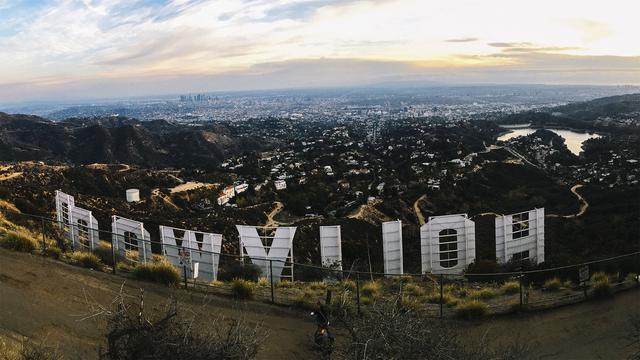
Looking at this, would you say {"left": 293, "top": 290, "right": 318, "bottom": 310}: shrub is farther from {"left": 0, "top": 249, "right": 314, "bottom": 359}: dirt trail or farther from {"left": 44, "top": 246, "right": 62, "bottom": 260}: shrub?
{"left": 44, "top": 246, "right": 62, "bottom": 260}: shrub

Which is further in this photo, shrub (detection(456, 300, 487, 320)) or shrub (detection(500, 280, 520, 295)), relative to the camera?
shrub (detection(500, 280, 520, 295))

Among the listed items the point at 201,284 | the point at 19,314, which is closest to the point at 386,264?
the point at 201,284

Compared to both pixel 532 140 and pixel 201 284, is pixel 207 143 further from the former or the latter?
pixel 201 284

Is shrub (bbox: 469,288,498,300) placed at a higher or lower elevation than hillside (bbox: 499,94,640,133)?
higher

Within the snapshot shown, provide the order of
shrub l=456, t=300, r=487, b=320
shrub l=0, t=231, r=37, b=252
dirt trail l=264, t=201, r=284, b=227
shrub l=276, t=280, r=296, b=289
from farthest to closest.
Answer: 1. dirt trail l=264, t=201, r=284, b=227
2. shrub l=276, t=280, r=296, b=289
3. shrub l=0, t=231, r=37, b=252
4. shrub l=456, t=300, r=487, b=320

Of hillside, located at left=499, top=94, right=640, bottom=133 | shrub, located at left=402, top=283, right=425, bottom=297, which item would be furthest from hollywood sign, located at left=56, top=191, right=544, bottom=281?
hillside, located at left=499, top=94, right=640, bottom=133

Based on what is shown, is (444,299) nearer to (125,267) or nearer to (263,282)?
(263,282)

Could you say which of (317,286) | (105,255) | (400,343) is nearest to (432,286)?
(317,286)

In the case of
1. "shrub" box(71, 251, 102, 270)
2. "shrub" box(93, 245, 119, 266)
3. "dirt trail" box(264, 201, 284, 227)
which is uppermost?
"shrub" box(71, 251, 102, 270)
